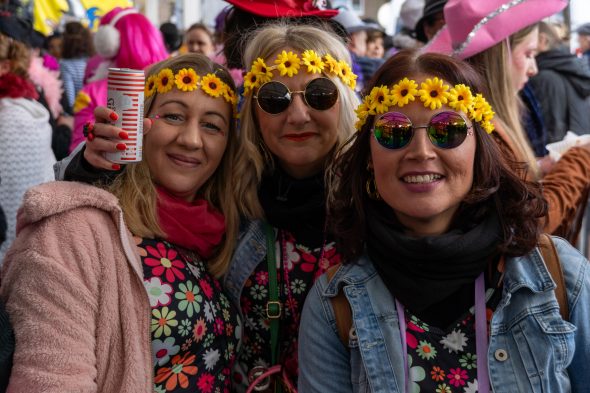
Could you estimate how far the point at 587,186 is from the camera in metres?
2.69

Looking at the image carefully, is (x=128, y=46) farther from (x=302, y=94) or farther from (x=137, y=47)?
(x=302, y=94)

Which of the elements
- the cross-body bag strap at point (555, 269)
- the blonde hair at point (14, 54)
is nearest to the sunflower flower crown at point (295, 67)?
the cross-body bag strap at point (555, 269)

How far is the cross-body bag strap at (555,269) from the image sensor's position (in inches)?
68.7

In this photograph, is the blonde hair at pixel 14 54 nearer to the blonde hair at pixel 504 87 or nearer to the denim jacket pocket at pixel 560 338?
the blonde hair at pixel 504 87

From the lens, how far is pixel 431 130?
1.81 m

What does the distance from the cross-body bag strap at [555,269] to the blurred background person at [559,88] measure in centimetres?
185

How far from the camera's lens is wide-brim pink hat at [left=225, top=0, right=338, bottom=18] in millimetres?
3037

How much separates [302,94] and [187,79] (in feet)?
1.48

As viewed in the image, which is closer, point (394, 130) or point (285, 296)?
point (394, 130)

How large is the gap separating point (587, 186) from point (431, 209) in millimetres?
1211

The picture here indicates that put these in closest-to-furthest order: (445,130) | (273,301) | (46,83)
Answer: (445,130) → (273,301) → (46,83)

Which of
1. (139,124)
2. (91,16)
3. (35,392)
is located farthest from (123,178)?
(91,16)

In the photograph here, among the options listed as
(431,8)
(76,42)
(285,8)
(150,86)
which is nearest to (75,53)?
(76,42)

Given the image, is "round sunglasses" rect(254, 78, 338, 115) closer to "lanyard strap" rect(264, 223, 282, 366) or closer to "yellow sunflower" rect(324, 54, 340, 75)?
"yellow sunflower" rect(324, 54, 340, 75)
